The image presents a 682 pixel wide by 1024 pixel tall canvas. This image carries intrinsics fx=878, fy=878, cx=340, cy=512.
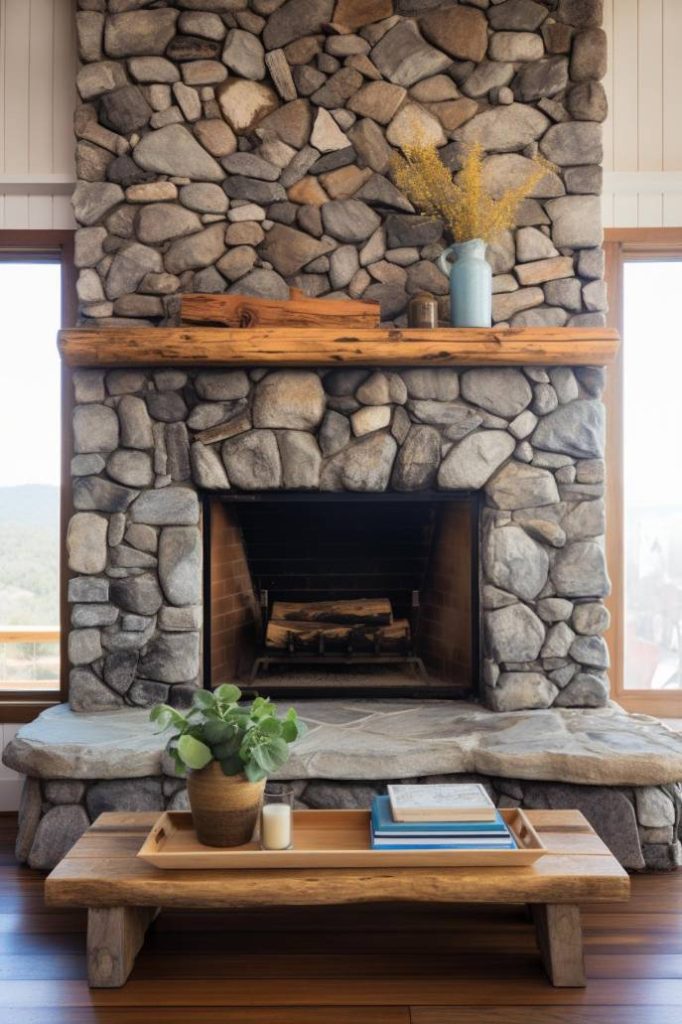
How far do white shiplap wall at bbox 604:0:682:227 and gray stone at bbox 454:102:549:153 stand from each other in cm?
41

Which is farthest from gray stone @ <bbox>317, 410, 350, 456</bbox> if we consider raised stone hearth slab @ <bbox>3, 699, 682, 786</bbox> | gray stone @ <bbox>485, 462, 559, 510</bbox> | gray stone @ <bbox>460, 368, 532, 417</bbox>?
raised stone hearth slab @ <bbox>3, 699, 682, 786</bbox>

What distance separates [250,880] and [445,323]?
1906 millimetres

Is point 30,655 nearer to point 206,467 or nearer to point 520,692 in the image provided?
point 206,467

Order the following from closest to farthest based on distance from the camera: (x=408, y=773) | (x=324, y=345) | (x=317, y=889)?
(x=317, y=889) → (x=408, y=773) → (x=324, y=345)

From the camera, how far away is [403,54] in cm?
297

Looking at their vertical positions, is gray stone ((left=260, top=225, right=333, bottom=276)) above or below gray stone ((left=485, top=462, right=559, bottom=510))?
above

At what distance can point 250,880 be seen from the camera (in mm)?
1785

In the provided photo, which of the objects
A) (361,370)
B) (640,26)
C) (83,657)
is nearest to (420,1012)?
(83,657)

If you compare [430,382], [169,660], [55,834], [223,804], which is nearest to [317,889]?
[223,804]

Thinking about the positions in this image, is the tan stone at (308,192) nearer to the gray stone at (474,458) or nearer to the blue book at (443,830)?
the gray stone at (474,458)

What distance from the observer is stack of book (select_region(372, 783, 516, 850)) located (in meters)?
1.83

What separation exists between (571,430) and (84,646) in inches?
69.7

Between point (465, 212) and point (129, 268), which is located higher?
point (465, 212)

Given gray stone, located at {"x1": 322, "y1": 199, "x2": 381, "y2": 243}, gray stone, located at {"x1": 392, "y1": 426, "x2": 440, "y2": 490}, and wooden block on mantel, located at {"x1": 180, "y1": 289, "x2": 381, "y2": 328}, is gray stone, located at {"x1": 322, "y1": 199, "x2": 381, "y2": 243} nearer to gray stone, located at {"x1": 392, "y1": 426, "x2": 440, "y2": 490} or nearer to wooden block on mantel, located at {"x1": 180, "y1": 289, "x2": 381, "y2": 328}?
wooden block on mantel, located at {"x1": 180, "y1": 289, "x2": 381, "y2": 328}
